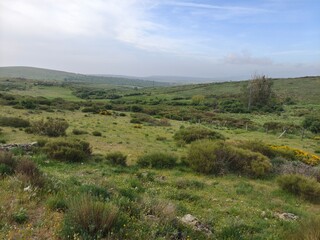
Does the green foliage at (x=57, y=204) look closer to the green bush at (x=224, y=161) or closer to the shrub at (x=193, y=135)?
the green bush at (x=224, y=161)

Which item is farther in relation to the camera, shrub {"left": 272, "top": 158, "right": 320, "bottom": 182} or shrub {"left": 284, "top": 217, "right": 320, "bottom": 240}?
shrub {"left": 272, "top": 158, "right": 320, "bottom": 182}

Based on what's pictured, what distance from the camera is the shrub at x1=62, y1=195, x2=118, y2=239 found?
473cm

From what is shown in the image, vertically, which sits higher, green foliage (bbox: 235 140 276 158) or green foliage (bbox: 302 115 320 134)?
green foliage (bbox: 235 140 276 158)

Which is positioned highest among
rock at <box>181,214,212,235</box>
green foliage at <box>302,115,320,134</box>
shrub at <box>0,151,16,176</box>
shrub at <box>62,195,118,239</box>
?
shrub at <box>62,195,118,239</box>

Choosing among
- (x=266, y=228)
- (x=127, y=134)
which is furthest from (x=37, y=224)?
(x=127, y=134)

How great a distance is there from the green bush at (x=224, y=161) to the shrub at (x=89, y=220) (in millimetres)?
9557

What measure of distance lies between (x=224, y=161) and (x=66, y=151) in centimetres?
752

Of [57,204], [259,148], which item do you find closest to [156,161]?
[259,148]

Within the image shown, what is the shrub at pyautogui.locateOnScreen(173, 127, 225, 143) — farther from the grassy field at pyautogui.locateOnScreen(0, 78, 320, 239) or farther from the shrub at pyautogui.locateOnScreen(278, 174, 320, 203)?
the shrub at pyautogui.locateOnScreen(278, 174, 320, 203)

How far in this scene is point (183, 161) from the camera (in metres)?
15.8

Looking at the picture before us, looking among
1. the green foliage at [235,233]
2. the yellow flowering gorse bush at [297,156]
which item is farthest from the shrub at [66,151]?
the yellow flowering gorse bush at [297,156]

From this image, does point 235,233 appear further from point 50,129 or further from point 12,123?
point 12,123

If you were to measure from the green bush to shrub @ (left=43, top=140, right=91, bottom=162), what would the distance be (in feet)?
17.5

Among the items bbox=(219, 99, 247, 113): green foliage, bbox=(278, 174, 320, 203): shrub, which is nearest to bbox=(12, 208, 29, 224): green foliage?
bbox=(278, 174, 320, 203): shrub
